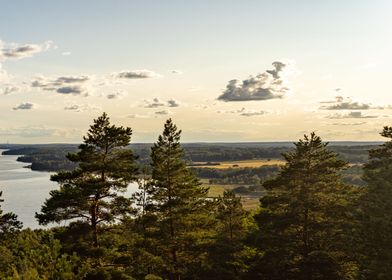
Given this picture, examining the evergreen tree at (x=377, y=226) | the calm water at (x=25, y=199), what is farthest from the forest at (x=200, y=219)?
the calm water at (x=25, y=199)

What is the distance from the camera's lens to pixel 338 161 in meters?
36.4

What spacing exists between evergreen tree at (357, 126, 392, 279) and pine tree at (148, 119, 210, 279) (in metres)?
12.5

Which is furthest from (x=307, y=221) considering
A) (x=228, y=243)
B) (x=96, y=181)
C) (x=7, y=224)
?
(x=7, y=224)

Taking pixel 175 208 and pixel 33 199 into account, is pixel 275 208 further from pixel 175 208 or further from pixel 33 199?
pixel 33 199

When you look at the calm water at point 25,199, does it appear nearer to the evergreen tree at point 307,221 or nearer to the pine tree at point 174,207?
the pine tree at point 174,207

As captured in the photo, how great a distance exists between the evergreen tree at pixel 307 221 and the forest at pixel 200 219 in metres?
0.08

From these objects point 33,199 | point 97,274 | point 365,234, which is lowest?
point 33,199

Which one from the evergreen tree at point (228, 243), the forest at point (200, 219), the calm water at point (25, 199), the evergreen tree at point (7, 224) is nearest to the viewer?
the forest at point (200, 219)

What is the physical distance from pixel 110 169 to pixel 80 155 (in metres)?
2.08

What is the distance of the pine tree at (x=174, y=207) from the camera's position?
36469 mm

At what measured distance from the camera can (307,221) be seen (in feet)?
115

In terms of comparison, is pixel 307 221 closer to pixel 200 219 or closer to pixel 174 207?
pixel 200 219

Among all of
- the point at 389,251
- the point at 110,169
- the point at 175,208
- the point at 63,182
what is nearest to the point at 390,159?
the point at 389,251

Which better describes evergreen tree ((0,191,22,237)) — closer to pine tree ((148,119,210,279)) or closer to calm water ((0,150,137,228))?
pine tree ((148,119,210,279))
